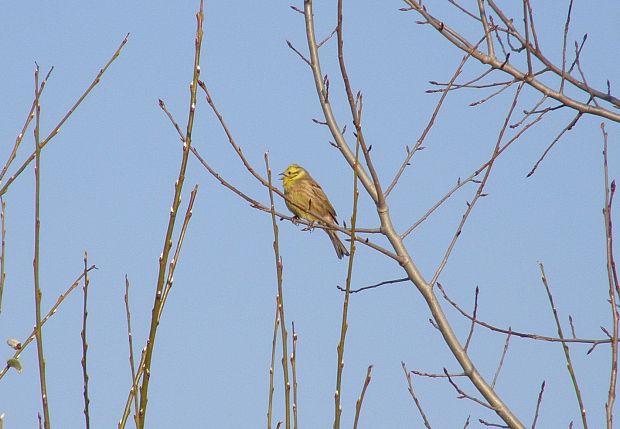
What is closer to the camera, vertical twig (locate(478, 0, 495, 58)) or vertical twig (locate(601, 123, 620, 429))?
vertical twig (locate(601, 123, 620, 429))

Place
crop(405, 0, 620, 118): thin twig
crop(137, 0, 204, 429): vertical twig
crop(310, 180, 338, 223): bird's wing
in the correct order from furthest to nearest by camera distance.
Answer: crop(310, 180, 338, 223): bird's wing
crop(405, 0, 620, 118): thin twig
crop(137, 0, 204, 429): vertical twig

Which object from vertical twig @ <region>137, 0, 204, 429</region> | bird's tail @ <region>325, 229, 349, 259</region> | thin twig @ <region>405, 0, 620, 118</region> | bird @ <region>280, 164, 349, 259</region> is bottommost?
vertical twig @ <region>137, 0, 204, 429</region>

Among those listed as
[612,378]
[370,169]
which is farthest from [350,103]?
[612,378]

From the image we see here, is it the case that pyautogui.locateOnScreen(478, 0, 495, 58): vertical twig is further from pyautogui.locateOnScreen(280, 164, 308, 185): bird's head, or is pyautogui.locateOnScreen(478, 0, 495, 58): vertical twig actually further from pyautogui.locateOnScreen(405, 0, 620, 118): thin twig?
pyautogui.locateOnScreen(280, 164, 308, 185): bird's head

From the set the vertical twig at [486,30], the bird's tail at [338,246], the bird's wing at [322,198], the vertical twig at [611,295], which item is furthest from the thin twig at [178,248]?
the bird's wing at [322,198]

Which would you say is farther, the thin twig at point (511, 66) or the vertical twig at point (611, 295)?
the thin twig at point (511, 66)

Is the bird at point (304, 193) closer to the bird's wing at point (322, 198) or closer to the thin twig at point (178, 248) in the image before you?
the bird's wing at point (322, 198)

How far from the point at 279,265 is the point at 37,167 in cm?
76

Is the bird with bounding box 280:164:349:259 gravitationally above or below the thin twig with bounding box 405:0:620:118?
above

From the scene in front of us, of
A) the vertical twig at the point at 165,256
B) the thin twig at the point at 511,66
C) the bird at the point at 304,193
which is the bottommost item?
the vertical twig at the point at 165,256

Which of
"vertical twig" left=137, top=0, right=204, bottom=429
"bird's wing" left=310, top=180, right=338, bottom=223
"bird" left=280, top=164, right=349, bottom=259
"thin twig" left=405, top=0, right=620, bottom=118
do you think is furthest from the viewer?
"bird's wing" left=310, top=180, right=338, bottom=223

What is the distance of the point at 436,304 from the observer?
4.19 meters

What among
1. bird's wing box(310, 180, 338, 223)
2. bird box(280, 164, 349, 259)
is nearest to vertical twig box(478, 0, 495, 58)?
bird box(280, 164, 349, 259)

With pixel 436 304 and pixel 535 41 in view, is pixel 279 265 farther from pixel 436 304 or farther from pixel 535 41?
pixel 535 41
